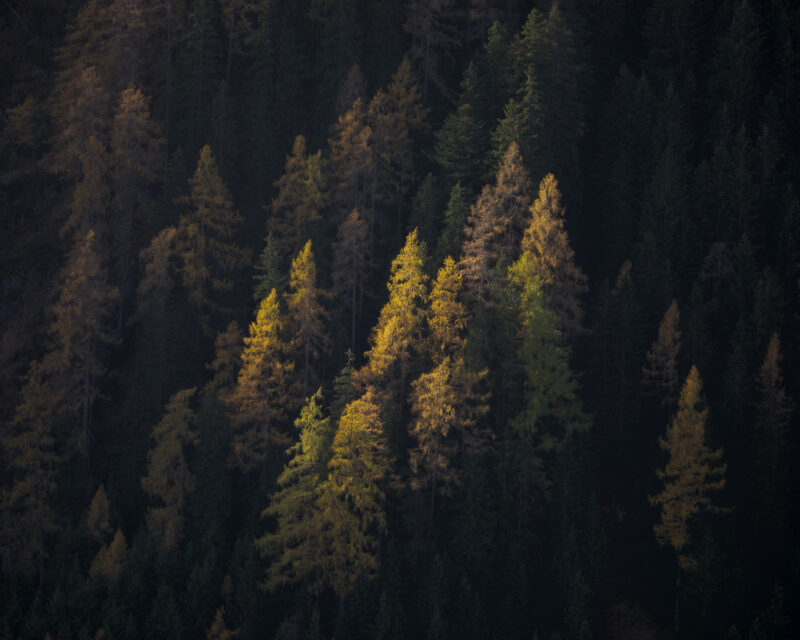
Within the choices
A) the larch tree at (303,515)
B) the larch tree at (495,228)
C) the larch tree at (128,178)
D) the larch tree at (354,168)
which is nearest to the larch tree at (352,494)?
the larch tree at (303,515)

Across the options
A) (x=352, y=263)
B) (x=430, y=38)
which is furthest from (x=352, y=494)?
(x=430, y=38)

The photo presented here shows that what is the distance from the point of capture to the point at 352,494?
141 ft

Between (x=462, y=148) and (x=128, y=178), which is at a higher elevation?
(x=462, y=148)

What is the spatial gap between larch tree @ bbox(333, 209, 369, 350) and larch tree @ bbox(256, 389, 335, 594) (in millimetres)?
8043

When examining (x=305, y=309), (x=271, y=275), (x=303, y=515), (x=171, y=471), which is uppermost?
(x=271, y=275)

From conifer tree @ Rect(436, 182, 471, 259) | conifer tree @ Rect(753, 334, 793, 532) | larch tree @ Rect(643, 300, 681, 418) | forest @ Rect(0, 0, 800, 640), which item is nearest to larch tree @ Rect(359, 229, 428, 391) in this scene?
forest @ Rect(0, 0, 800, 640)

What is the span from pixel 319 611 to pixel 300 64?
35.1 meters

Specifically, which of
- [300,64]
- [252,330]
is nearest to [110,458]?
[252,330]

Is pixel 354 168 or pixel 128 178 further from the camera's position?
pixel 128 178

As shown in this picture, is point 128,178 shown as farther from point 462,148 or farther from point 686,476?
point 686,476

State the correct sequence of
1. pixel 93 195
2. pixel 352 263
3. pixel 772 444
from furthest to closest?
pixel 93 195
pixel 352 263
pixel 772 444

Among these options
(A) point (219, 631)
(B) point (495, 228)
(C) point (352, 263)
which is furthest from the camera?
(C) point (352, 263)

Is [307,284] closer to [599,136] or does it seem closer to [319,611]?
[319,611]

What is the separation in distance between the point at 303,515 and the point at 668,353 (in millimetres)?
18517
